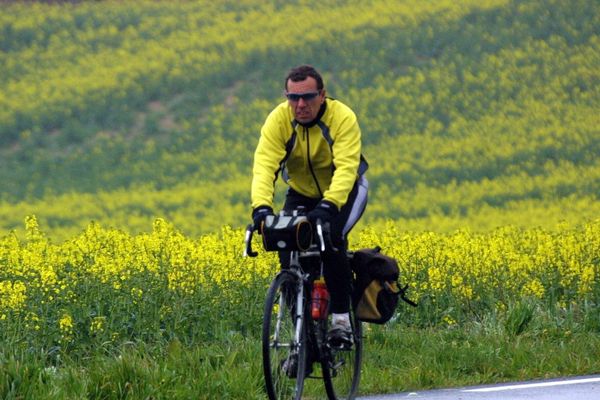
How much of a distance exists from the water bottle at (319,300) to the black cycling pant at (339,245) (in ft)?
0.26

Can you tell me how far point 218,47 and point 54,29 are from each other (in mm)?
6235

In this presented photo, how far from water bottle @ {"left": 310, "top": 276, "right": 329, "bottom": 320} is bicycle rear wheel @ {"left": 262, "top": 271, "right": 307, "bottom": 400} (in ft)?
0.79

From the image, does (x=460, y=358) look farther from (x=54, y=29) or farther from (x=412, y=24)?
(x=54, y=29)

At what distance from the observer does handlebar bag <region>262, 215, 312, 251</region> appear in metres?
8.04

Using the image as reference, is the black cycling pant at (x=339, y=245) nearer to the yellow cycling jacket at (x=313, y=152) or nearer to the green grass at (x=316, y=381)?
the yellow cycling jacket at (x=313, y=152)

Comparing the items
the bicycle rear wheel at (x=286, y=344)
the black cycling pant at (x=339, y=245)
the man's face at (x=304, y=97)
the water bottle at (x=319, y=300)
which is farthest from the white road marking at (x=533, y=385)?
the man's face at (x=304, y=97)

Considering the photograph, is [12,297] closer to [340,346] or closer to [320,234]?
[340,346]

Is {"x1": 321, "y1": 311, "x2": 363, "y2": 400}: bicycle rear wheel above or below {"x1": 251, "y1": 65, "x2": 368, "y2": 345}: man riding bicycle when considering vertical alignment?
below

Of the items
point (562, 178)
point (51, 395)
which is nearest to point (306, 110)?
point (51, 395)

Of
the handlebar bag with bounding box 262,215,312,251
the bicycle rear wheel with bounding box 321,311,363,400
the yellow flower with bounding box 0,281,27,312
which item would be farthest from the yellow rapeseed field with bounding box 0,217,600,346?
the handlebar bag with bounding box 262,215,312,251

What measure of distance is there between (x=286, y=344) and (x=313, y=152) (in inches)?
45.6

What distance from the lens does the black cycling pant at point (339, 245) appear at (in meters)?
8.62

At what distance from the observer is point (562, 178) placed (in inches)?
1367

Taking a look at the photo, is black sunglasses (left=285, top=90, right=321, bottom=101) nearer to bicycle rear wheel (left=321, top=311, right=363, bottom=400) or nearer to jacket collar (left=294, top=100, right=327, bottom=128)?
jacket collar (left=294, top=100, right=327, bottom=128)
